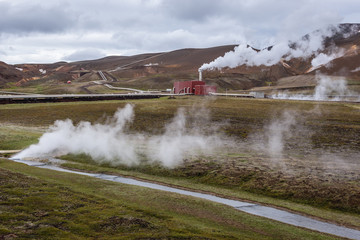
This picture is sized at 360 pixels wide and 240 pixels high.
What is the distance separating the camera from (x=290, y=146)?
49.9 m

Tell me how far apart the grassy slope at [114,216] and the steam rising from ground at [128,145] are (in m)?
12.6

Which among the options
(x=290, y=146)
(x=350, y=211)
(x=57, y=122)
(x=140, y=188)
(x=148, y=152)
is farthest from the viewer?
(x=57, y=122)

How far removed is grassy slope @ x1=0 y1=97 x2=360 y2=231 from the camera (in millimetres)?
28656

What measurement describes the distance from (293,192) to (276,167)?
678 cm

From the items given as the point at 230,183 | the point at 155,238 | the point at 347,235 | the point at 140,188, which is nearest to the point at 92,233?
the point at 155,238

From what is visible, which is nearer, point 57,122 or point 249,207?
point 249,207

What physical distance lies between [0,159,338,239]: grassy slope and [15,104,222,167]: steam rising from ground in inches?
498

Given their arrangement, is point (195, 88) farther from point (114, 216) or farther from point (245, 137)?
point (114, 216)

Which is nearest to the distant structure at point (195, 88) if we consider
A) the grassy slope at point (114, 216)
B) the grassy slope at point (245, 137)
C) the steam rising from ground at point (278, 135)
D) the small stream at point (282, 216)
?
the grassy slope at point (245, 137)

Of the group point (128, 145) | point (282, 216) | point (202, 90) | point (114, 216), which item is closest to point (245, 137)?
→ point (128, 145)

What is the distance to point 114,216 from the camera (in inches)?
850

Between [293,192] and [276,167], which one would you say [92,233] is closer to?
[293,192]

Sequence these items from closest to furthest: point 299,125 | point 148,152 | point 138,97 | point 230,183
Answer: point 230,183 → point 148,152 → point 299,125 → point 138,97

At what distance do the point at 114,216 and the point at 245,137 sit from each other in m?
37.9
